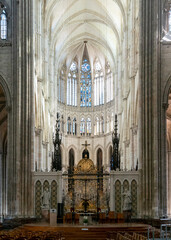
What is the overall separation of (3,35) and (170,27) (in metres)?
12.5

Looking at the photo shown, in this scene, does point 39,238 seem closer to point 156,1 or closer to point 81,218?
point 81,218

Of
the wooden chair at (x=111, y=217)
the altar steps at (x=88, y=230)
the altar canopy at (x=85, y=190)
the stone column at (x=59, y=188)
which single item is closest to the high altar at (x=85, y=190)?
the altar canopy at (x=85, y=190)

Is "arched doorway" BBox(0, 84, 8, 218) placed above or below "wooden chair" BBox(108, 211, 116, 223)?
above

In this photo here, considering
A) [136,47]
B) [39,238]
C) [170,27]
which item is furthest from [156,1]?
[39,238]

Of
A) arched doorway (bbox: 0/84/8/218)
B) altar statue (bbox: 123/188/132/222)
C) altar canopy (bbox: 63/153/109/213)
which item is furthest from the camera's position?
arched doorway (bbox: 0/84/8/218)

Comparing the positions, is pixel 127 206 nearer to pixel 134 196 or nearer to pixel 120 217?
pixel 120 217

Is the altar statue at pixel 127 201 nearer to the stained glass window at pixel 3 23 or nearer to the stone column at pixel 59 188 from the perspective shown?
the stone column at pixel 59 188

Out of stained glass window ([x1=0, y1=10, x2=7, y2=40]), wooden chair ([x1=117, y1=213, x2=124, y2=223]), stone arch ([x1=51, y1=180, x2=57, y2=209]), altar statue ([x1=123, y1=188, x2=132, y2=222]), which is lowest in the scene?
wooden chair ([x1=117, y1=213, x2=124, y2=223])

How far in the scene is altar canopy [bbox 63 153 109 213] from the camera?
115 ft

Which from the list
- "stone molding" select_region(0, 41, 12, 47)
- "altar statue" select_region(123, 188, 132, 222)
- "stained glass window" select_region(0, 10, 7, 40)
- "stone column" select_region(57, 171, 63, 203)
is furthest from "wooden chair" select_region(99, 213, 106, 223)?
"stained glass window" select_region(0, 10, 7, 40)

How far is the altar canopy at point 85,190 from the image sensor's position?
35.0 metres

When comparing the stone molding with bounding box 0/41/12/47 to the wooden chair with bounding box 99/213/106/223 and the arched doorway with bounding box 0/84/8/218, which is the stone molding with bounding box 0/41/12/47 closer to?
the arched doorway with bounding box 0/84/8/218

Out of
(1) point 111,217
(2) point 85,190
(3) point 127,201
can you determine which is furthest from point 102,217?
(2) point 85,190

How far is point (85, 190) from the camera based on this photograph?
34.8 meters
